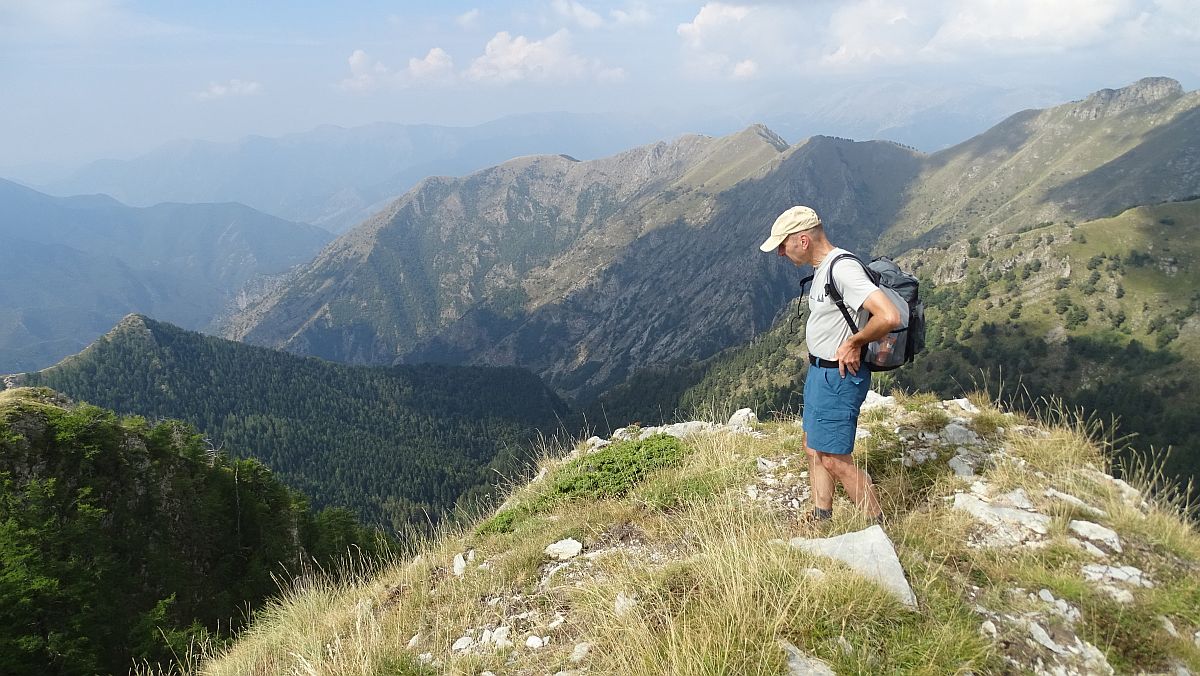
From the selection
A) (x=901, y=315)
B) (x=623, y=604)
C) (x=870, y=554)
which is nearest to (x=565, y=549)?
(x=623, y=604)

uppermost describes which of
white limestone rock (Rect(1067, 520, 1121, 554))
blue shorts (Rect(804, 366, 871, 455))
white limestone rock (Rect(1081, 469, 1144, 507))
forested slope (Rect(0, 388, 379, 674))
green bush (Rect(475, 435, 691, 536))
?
blue shorts (Rect(804, 366, 871, 455))

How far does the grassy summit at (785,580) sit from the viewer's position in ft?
11.1

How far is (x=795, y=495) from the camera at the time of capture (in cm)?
704

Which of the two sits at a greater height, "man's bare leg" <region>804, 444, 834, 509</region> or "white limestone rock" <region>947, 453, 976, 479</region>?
"man's bare leg" <region>804, 444, 834, 509</region>

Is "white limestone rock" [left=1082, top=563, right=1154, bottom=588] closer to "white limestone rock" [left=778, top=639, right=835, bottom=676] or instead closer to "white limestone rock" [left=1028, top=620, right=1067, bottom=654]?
"white limestone rock" [left=1028, top=620, right=1067, bottom=654]

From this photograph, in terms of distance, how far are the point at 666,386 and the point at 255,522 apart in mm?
163378

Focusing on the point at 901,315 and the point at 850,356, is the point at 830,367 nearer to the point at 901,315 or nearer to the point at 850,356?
the point at 850,356

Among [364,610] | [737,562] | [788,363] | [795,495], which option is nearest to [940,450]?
[795,495]

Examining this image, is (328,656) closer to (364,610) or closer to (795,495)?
(364,610)

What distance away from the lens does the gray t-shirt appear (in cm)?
520

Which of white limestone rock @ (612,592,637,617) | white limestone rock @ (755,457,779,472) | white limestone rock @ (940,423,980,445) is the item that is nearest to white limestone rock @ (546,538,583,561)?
white limestone rock @ (612,592,637,617)

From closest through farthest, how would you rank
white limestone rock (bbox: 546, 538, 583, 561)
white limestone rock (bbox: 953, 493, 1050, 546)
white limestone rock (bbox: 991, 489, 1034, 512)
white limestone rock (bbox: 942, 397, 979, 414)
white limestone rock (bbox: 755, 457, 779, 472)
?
white limestone rock (bbox: 953, 493, 1050, 546)
white limestone rock (bbox: 991, 489, 1034, 512)
white limestone rock (bbox: 546, 538, 583, 561)
white limestone rock (bbox: 755, 457, 779, 472)
white limestone rock (bbox: 942, 397, 979, 414)

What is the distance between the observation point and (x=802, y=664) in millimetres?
3107

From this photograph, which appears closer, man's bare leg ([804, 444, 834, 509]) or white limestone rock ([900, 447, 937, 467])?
man's bare leg ([804, 444, 834, 509])
